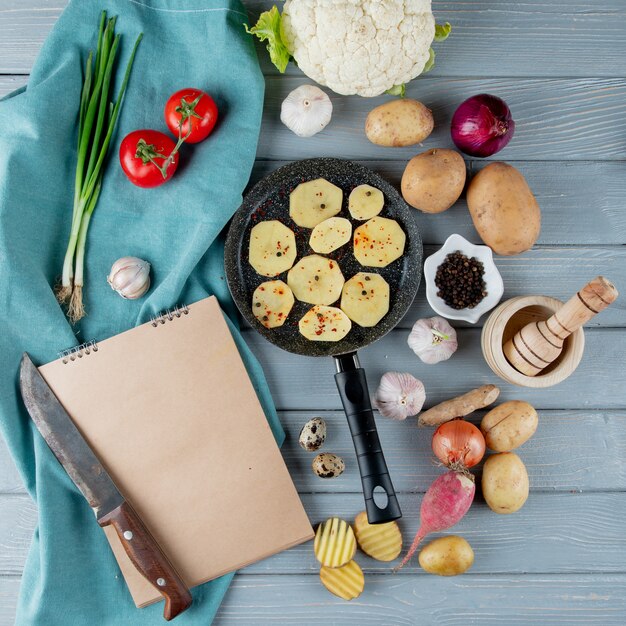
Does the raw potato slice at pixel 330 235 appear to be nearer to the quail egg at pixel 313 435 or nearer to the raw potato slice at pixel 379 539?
the quail egg at pixel 313 435

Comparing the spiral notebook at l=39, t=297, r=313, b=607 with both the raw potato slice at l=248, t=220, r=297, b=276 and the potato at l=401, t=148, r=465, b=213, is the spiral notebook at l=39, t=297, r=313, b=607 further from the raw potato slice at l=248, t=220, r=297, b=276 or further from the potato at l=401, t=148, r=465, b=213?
the potato at l=401, t=148, r=465, b=213

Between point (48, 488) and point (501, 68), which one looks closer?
point (48, 488)

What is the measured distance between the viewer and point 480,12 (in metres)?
1.25

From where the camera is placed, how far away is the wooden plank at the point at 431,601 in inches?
49.3

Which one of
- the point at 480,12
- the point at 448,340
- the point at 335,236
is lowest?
the point at 448,340

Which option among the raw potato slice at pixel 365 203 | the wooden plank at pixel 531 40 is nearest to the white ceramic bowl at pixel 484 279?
the raw potato slice at pixel 365 203

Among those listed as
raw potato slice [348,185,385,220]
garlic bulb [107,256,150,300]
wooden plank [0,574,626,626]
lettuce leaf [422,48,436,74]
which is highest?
lettuce leaf [422,48,436,74]

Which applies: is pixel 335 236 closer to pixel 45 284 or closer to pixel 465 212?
pixel 465 212

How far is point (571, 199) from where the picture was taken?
1.26m

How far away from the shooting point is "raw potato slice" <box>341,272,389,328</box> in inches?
47.9

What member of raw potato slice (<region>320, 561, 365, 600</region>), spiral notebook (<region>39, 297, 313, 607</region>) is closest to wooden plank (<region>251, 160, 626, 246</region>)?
spiral notebook (<region>39, 297, 313, 607</region>)

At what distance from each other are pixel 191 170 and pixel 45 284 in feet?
1.25

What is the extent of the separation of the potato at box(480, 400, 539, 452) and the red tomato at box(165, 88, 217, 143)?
0.86 meters

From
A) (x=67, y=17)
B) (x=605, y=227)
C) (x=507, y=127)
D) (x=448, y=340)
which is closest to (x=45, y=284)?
(x=67, y=17)
